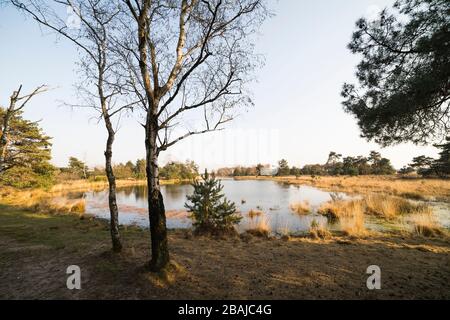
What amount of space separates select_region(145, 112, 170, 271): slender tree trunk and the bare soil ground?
0.31 metres

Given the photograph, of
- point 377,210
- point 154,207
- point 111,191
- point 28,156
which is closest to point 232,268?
point 154,207

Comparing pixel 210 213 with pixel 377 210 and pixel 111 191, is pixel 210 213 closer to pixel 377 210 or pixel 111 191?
pixel 111 191

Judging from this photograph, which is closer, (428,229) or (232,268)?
(232,268)

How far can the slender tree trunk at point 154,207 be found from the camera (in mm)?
4363

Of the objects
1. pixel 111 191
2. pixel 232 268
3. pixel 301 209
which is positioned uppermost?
pixel 111 191

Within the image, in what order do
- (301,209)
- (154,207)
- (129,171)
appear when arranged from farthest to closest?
(129,171) → (301,209) → (154,207)

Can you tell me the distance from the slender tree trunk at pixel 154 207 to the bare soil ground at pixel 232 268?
307 millimetres

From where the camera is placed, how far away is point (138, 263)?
5.05m

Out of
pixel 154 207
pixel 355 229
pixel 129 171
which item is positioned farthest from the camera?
pixel 129 171

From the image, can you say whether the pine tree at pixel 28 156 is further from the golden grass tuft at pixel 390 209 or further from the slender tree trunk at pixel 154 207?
the golden grass tuft at pixel 390 209

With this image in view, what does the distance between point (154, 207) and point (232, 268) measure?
7.16 feet

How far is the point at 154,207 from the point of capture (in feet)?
14.3
